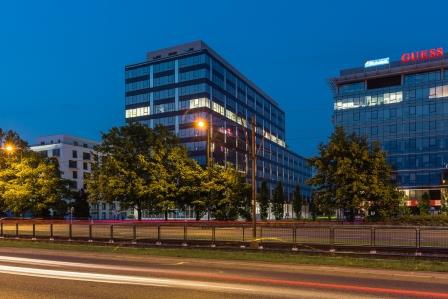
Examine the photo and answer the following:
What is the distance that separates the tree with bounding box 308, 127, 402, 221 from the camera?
46438mm

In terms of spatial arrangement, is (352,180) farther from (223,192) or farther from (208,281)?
(208,281)

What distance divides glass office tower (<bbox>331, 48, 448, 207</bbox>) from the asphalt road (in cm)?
8340

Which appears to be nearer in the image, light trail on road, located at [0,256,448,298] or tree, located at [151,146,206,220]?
light trail on road, located at [0,256,448,298]

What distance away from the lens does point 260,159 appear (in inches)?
5049

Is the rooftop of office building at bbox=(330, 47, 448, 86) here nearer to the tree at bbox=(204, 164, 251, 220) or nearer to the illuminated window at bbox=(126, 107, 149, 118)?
the illuminated window at bbox=(126, 107, 149, 118)

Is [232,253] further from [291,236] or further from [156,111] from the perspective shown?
[156,111]

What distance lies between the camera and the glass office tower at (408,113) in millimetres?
94562

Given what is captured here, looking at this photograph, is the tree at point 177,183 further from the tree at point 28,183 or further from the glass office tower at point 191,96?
the glass office tower at point 191,96

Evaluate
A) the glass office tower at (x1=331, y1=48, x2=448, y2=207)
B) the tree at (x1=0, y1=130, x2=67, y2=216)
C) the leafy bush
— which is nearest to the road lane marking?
the leafy bush

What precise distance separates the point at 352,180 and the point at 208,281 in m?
36.2

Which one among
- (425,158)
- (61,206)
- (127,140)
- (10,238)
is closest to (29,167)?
(61,206)

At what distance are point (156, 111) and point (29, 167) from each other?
47.5 m

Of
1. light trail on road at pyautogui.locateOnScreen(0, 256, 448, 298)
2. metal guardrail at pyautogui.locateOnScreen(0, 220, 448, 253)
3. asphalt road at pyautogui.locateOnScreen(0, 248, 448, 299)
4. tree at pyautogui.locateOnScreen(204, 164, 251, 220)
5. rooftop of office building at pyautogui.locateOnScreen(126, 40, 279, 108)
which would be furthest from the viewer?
rooftop of office building at pyautogui.locateOnScreen(126, 40, 279, 108)

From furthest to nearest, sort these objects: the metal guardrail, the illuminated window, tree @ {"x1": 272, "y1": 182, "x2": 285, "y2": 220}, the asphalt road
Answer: the illuminated window
tree @ {"x1": 272, "y1": 182, "x2": 285, "y2": 220}
the metal guardrail
the asphalt road
